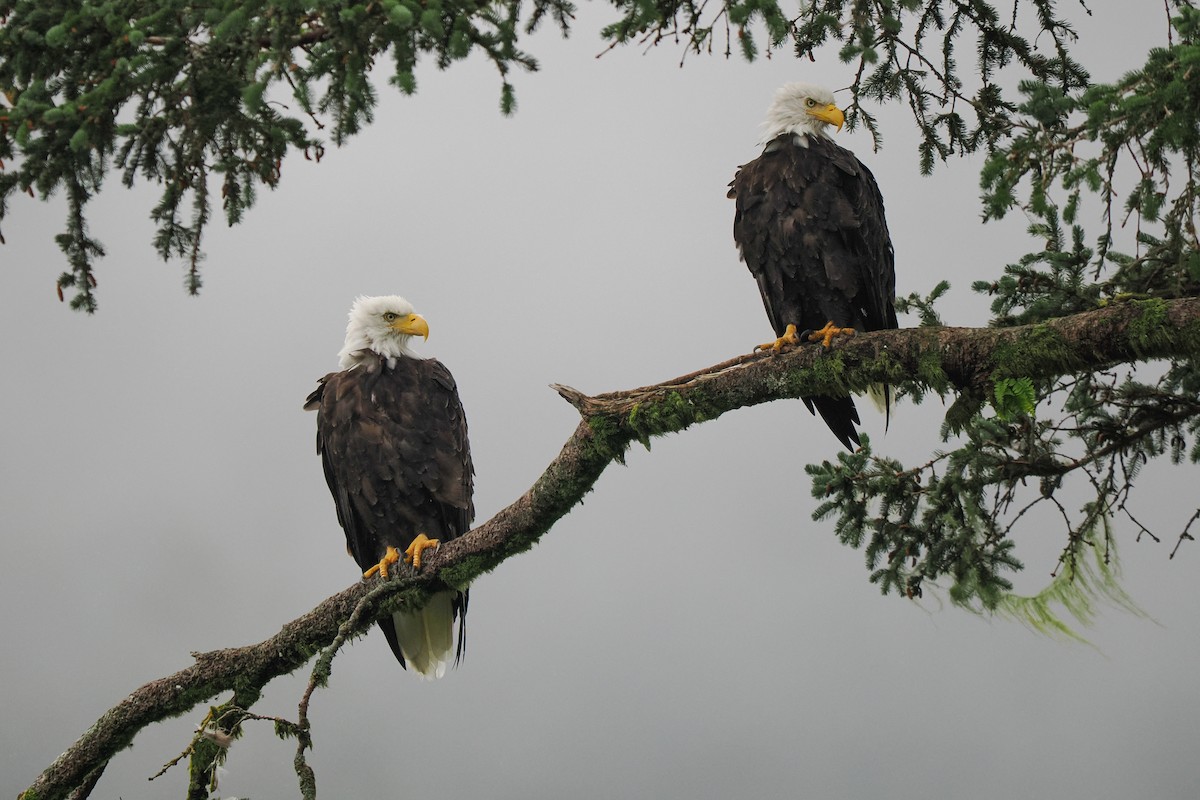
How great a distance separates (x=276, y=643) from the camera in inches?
212

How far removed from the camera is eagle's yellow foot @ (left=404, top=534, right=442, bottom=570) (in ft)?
17.6

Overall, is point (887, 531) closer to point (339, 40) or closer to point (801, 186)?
point (801, 186)

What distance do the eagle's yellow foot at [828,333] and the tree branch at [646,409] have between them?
360 millimetres

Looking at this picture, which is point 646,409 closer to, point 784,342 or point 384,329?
point 784,342

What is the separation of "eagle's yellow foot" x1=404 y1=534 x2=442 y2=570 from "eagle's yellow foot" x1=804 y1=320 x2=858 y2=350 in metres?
1.99

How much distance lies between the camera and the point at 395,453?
5.88m

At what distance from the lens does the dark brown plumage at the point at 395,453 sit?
5895 mm

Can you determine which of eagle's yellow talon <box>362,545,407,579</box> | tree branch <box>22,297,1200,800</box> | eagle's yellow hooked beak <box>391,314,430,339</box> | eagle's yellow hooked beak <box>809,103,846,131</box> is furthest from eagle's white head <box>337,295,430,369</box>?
eagle's yellow hooked beak <box>809,103,846,131</box>

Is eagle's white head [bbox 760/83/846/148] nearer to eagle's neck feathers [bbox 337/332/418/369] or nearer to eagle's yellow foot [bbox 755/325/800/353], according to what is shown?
eagle's yellow foot [bbox 755/325/800/353]

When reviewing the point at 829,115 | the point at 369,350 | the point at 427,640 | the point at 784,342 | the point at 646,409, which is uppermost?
the point at 829,115

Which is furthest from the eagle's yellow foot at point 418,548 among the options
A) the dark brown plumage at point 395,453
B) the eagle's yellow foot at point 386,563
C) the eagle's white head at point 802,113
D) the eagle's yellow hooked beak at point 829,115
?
the eagle's yellow hooked beak at point 829,115

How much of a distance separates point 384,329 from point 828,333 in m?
Result: 2.37

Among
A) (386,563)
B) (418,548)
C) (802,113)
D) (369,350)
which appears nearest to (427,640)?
(386,563)

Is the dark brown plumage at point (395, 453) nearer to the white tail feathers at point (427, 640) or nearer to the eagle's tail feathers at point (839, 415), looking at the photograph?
the white tail feathers at point (427, 640)
